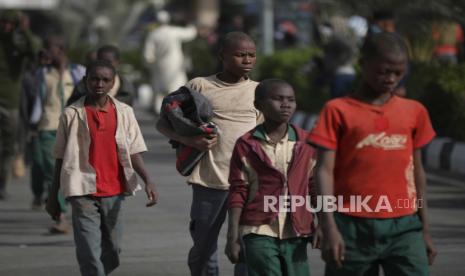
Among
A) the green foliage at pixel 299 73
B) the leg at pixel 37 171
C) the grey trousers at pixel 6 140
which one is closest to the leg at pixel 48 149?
the leg at pixel 37 171

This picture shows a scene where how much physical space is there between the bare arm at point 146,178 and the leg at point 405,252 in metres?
2.64

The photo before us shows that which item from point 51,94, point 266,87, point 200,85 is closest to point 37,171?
point 51,94

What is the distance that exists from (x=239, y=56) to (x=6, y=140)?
25.1ft

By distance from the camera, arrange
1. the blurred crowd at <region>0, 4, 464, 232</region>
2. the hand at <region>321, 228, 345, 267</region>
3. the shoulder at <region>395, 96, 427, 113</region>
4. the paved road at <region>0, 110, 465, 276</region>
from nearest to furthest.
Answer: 1. the hand at <region>321, 228, 345, 267</region>
2. the shoulder at <region>395, 96, 427, 113</region>
3. the paved road at <region>0, 110, 465, 276</region>
4. the blurred crowd at <region>0, 4, 464, 232</region>

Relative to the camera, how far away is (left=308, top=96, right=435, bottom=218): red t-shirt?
612cm

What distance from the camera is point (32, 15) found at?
2415 inches

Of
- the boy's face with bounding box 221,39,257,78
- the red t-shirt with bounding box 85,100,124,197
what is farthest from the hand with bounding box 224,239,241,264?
the red t-shirt with bounding box 85,100,124,197

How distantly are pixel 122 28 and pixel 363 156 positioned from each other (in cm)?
4009

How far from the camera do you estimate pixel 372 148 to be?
6.14 meters

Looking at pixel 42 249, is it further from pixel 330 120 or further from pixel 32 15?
pixel 32 15

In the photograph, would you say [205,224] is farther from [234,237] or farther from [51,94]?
[51,94]

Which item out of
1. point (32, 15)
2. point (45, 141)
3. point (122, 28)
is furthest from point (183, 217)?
point (32, 15)

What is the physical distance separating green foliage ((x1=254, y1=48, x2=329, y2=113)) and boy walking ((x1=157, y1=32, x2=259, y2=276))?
13.9 meters

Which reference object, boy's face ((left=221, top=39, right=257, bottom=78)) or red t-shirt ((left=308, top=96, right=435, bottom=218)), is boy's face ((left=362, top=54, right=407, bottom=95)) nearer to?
red t-shirt ((left=308, top=96, right=435, bottom=218))
